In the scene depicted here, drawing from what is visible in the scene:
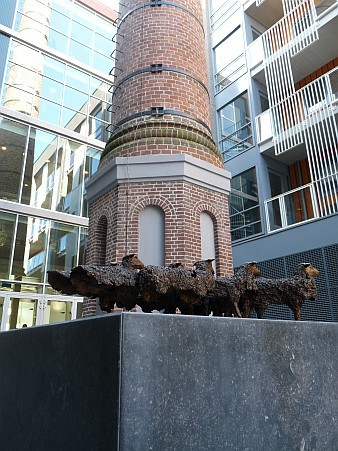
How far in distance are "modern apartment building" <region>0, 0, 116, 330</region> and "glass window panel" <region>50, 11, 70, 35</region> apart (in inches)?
2.3

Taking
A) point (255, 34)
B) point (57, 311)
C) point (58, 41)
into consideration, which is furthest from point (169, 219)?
point (58, 41)

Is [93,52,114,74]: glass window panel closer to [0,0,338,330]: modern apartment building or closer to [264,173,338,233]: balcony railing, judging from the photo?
[0,0,338,330]: modern apartment building

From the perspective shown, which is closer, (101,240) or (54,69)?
(101,240)

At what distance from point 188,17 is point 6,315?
11064mm

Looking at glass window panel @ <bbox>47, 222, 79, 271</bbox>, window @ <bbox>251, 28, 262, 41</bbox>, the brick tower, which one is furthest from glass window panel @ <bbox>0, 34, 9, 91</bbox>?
window @ <bbox>251, 28, 262, 41</bbox>

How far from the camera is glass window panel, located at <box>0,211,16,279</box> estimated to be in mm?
13688

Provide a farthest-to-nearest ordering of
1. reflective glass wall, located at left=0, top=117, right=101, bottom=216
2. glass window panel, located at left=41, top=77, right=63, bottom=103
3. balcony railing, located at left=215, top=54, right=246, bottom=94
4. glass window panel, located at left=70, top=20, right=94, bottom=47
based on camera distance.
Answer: glass window panel, located at left=70, top=20, right=94, bottom=47, balcony railing, located at left=215, top=54, right=246, bottom=94, glass window panel, located at left=41, top=77, right=63, bottom=103, reflective glass wall, located at left=0, top=117, right=101, bottom=216

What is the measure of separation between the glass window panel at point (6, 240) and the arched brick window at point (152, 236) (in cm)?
905

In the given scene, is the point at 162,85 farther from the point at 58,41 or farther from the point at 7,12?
the point at 58,41

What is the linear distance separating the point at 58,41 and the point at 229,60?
8.21m

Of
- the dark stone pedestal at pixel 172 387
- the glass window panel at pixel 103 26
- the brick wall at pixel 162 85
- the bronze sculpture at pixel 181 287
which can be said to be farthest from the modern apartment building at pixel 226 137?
the dark stone pedestal at pixel 172 387

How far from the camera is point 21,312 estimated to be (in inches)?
543

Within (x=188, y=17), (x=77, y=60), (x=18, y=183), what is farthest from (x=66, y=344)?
(x=77, y=60)

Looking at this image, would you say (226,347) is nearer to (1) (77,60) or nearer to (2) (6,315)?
(2) (6,315)
